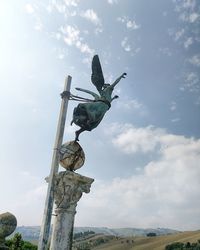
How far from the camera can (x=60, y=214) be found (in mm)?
7848

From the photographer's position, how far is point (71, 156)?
8.12 metres

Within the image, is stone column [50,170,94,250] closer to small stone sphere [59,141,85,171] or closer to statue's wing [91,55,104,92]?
small stone sphere [59,141,85,171]

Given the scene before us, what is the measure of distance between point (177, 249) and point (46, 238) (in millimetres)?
128986

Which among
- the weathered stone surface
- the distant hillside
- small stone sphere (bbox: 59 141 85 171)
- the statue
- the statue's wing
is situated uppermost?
the distant hillside

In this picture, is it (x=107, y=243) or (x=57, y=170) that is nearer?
(x=57, y=170)

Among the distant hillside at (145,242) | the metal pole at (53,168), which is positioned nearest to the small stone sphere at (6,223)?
the metal pole at (53,168)

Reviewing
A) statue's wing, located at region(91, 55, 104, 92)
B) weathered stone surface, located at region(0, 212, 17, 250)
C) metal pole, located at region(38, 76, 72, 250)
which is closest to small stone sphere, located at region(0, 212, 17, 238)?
weathered stone surface, located at region(0, 212, 17, 250)

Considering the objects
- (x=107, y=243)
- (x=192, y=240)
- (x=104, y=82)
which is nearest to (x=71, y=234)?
(x=104, y=82)

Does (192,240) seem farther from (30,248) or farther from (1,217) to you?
(1,217)

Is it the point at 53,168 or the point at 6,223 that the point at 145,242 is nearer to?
the point at 6,223

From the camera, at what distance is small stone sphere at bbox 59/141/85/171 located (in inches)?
318

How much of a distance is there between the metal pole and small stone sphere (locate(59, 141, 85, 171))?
0.35 m

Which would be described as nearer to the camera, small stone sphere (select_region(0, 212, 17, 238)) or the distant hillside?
small stone sphere (select_region(0, 212, 17, 238))

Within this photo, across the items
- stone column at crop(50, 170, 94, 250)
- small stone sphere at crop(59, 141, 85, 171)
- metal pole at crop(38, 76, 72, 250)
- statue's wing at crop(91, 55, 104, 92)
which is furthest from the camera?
statue's wing at crop(91, 55, 104, 92)
